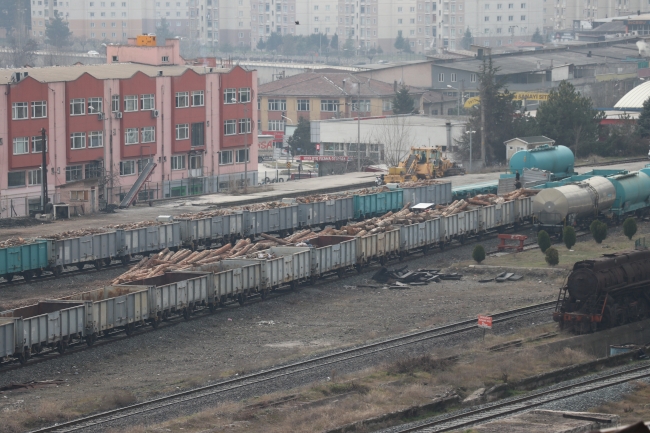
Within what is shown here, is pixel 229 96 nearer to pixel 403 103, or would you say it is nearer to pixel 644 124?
pixel 644 124

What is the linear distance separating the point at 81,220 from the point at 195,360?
1150 inches

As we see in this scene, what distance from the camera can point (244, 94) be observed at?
8375 centimetres

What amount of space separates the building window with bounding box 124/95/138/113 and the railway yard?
3095cm

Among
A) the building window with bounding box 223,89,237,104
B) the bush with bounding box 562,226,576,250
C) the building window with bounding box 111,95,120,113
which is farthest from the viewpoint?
the building window with bounding box 223,89,237,104

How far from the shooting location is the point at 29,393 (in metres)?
27.3

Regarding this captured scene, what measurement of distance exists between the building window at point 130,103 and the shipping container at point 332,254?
32.7m

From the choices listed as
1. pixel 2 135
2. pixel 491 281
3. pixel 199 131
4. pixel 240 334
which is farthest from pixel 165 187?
pixel 240 334

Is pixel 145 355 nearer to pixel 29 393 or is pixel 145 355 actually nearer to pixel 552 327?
pixel 29 393

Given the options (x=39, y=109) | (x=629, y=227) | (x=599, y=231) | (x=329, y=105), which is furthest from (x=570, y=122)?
(x=329, y=105)

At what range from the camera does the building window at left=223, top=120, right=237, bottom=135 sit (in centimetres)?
8188

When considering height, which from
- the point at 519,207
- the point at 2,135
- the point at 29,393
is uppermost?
the point at 2,135

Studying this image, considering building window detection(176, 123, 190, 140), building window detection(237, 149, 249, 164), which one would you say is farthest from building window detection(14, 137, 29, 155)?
building window detection(237, 149, 249, 164)

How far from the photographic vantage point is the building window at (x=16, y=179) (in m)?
66.0

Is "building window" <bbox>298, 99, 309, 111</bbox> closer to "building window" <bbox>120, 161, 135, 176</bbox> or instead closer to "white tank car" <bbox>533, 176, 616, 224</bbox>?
"building window" <bbox>120, 161, 135, 176</bbox>
